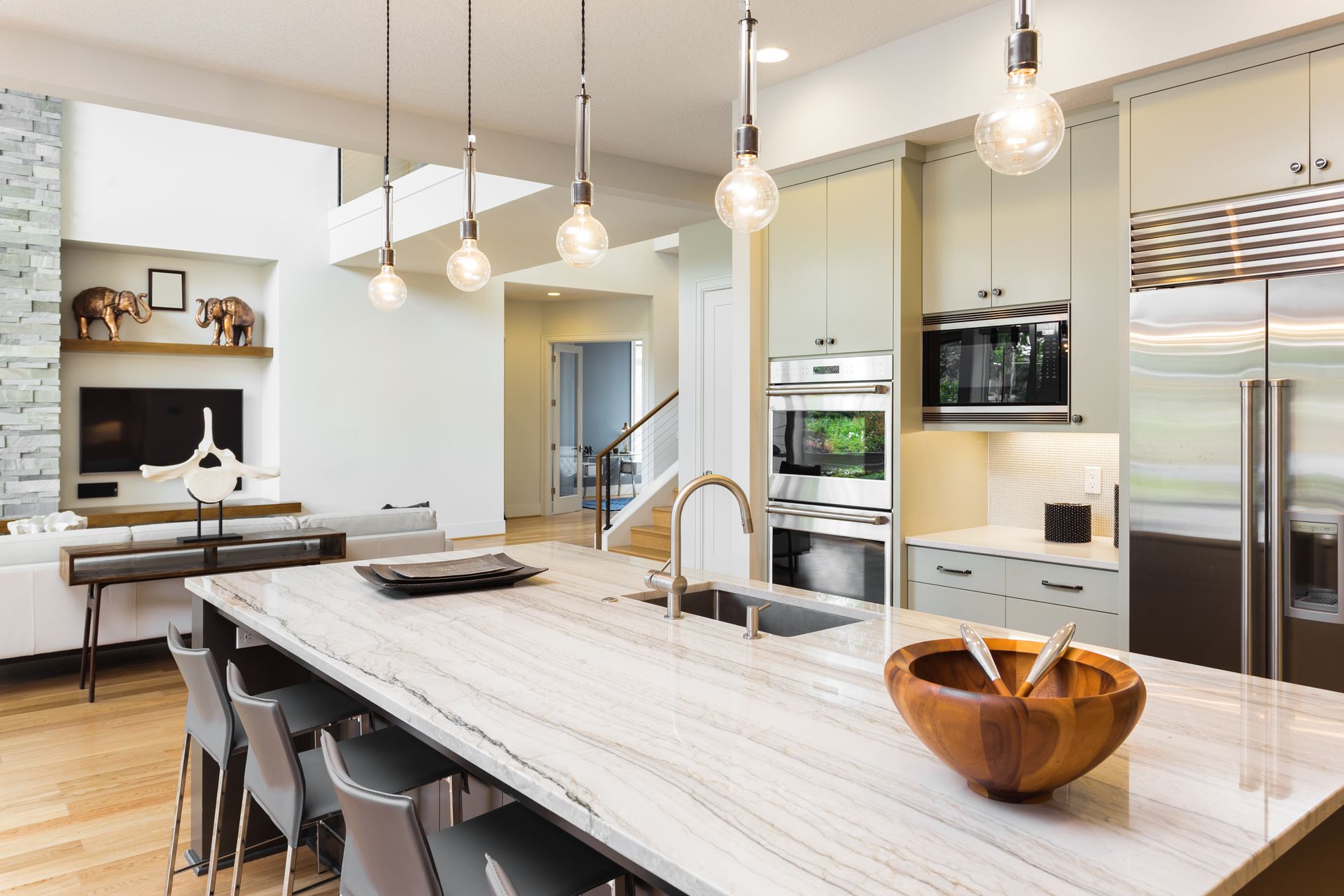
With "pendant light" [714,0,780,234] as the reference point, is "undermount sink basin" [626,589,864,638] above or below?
below

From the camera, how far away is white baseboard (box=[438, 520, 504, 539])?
9.35m

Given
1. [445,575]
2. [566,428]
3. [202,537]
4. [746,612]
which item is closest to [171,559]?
[202,537]

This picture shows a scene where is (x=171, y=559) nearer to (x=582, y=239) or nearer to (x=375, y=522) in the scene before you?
(x=375, y=522)

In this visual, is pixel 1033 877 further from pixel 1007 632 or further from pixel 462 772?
pixel 462 772

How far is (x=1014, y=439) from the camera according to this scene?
4.01 meters

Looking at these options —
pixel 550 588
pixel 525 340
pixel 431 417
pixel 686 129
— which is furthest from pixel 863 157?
pixel 525 340

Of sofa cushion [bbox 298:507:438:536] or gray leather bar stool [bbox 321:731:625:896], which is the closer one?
gray leather bar stool [bbox 321:731:625:896]

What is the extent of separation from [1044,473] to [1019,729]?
10.4 feet

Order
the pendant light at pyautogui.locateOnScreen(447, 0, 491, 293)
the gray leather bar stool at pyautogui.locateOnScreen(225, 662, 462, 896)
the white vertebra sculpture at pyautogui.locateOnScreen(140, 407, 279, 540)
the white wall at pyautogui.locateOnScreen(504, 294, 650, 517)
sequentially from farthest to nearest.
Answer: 1. the white wall at pyautogui.locateOnScreen(504, 294, 650, 517)
2. the white vertebra sculpture at pyautogui.locateOnScreen(140, 407, 279, 540)
3. the pendant light at pyautogui.locateOnScreen(447, 0, 491, 293)
4. the gray leather bar stool at pyautogui.locateOnScreen(225, 662, 462, 896)

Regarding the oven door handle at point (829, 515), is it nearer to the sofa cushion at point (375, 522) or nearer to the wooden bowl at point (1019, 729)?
the sofa cushion at point (375, 522)

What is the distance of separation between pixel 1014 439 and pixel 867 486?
764mm

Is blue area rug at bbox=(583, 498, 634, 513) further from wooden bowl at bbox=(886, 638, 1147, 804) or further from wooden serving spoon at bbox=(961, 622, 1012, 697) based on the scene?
wooden bowl at bbox=(886, 638, 1147, 804)

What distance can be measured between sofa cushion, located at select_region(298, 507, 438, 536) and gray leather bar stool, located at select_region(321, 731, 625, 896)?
373 cm

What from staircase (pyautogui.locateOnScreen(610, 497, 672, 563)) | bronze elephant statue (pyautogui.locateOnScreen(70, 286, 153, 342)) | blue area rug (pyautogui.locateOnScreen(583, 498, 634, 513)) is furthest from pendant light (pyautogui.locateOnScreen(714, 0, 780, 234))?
blue area rug (pyautogui.locateOnScreen(583, 498, 634, 513))
